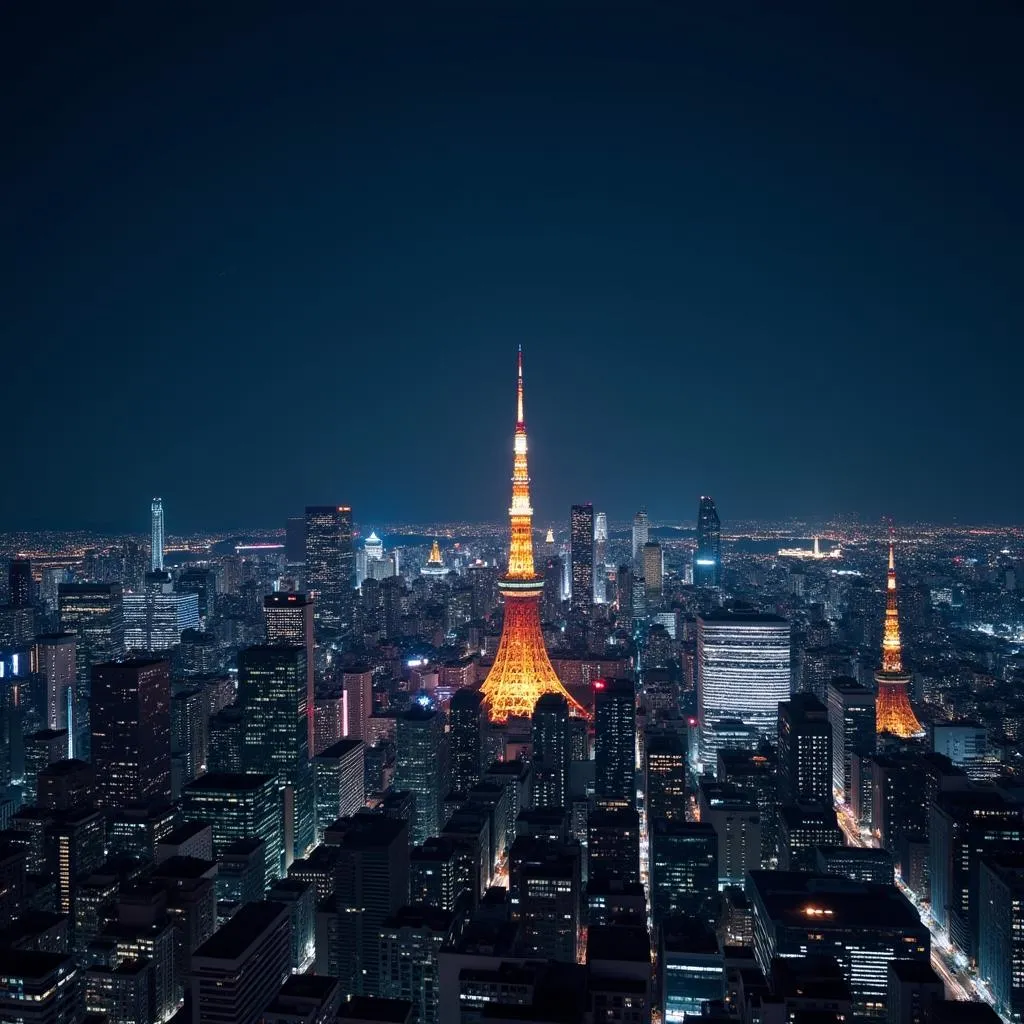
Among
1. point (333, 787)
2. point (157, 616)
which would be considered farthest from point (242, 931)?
point (157, 616)

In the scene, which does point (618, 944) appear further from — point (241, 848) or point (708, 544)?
point (708, 544)

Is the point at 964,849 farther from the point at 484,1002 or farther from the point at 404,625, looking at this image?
the point at 404,625

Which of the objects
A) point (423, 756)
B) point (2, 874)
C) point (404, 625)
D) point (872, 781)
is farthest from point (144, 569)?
point (872, 781)

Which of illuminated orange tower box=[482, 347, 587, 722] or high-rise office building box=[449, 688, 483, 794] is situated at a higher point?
illuminated orange tower box=[482, 347, 587, 722]

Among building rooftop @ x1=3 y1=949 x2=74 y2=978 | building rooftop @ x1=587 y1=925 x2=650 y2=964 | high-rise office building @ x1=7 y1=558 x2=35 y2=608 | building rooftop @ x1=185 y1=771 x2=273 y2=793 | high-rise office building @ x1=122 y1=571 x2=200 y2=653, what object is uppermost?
high-rise office building @ x1=7 y1=558 x2=35 y2=608

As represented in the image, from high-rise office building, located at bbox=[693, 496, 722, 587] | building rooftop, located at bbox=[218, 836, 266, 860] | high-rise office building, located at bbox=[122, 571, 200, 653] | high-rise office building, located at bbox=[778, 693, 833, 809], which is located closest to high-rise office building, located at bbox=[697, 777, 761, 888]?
high-rise office building, located at bbox=[778, 693, 833, 809]

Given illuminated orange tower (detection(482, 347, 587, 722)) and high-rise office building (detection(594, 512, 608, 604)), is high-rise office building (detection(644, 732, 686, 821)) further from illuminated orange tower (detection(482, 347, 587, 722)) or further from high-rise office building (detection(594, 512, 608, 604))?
high-rise office building (detection(594, 512, 608, 604))

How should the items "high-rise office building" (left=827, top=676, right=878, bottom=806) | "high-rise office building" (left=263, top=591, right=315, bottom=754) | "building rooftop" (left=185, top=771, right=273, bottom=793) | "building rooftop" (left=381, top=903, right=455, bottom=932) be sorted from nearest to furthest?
"building rooftop" (left=381, top=903, right=455, bottom=932) → "building rooftop" (left=185, top=771, right=273, bottom=793) → "high-rise office building" (left=827, top=676, right=878, bottom=806) → "high-rise office building" (left=263, top=591, right=315, bottom=754)

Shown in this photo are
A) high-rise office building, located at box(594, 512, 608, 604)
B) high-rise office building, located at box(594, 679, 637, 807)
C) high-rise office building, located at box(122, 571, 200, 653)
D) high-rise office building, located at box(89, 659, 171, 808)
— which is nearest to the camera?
high-rise office building, located at box(89, 659, 171, 808)
